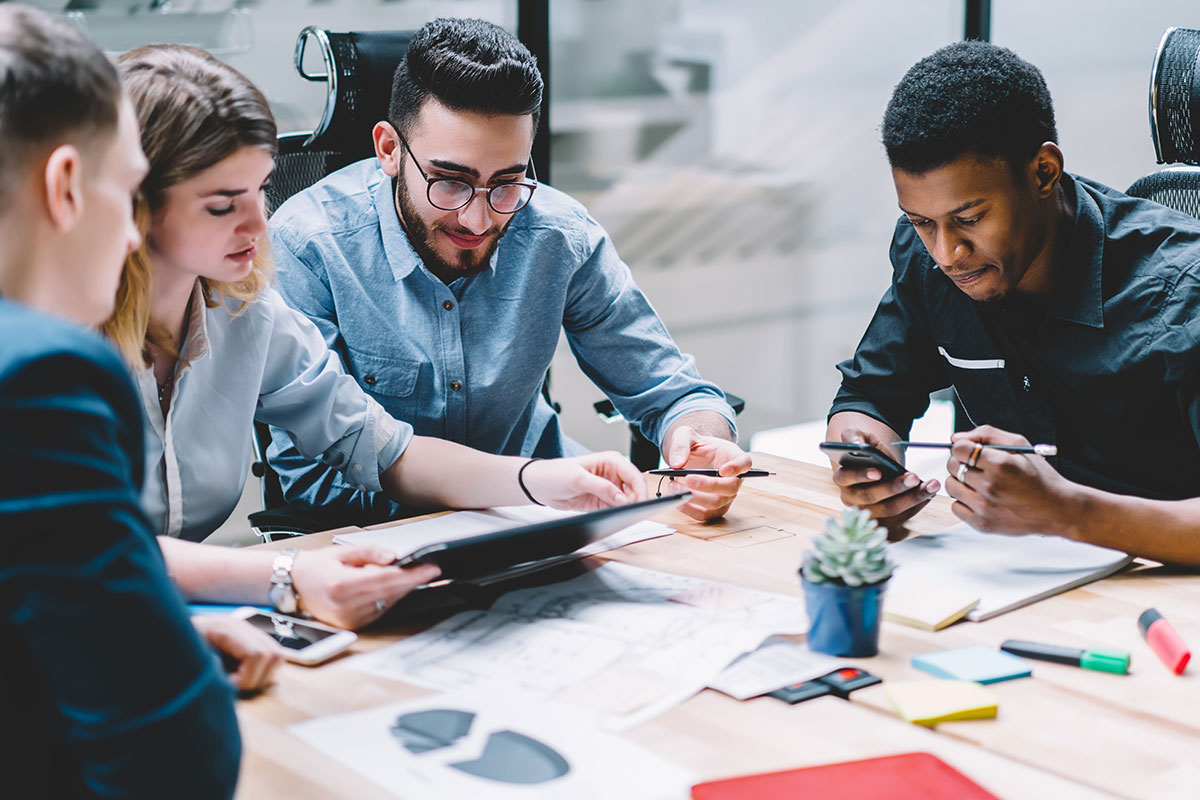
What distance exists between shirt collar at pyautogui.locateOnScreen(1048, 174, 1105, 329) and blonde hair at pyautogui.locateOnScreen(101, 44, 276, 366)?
1.10m

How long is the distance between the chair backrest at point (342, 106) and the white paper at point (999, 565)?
1204mm

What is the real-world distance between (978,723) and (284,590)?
704 mm

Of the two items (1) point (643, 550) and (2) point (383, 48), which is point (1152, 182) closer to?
(1) point (643, 550)

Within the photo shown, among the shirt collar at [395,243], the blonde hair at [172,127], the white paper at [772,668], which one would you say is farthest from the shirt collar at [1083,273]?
the blonde hair at [172,127]

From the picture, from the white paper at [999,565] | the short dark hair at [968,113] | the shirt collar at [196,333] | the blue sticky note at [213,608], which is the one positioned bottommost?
the white paper at [999,565]

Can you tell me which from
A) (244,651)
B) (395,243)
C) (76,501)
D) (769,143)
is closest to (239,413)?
(395,243)

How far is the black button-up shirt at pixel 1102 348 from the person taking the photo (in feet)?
5.08

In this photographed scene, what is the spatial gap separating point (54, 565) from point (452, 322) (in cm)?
126

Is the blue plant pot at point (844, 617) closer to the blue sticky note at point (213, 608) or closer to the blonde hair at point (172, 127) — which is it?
the blue sticky note at point (213, 608)

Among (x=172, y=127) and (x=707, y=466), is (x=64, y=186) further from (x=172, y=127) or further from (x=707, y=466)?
(x=707, y=466)

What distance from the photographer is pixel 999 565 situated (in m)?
1.33

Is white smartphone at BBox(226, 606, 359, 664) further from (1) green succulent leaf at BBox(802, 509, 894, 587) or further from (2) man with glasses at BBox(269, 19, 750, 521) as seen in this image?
(2) man with glasses at BBox(269, 19, 750, 521)

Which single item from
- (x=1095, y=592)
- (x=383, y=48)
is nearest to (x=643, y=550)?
(x=1095, y=592)

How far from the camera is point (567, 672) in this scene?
106 centimetres
